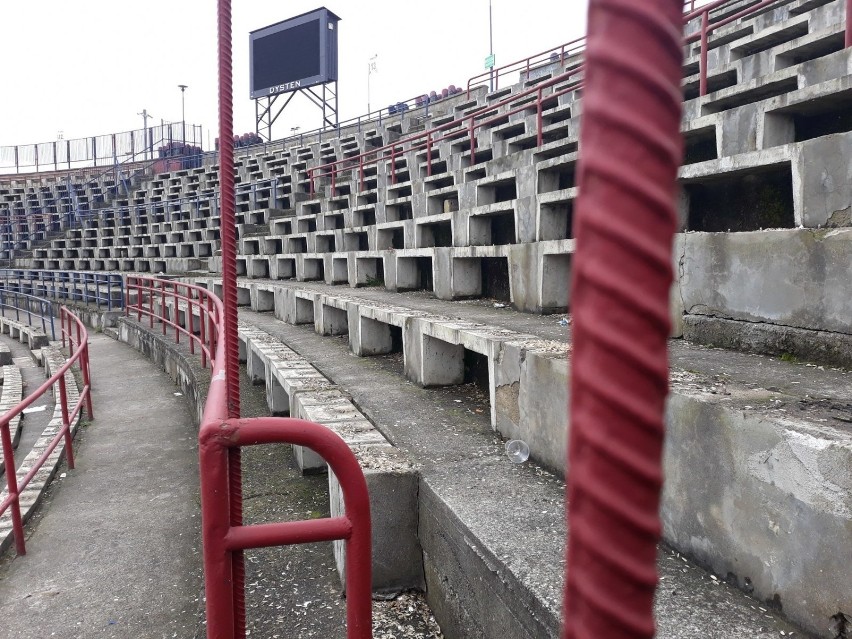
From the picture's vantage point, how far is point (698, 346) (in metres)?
3.48

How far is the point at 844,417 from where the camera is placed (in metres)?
1.94

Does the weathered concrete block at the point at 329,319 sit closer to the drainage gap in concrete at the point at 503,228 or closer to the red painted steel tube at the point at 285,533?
the drainage gap in concrete at the point at 503,228

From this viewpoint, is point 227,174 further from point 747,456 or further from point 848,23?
point 848,23

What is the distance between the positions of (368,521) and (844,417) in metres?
1.46

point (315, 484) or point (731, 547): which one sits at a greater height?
point (731, 547)

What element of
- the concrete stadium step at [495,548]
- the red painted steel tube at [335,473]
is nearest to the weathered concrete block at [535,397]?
the concrete stadium step at [495,548]

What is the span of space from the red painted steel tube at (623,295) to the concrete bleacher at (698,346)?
58.4 inches

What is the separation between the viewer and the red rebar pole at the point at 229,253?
149 cm

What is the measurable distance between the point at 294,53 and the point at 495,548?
998 inches

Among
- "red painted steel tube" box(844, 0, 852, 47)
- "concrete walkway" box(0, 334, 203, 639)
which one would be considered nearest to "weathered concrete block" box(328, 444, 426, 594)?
"concrete walkway" box(0, 334, 203, 639)

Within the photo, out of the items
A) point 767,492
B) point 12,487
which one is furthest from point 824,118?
point 12,487

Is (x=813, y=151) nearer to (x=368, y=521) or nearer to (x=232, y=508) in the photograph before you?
(x=368, y=521)

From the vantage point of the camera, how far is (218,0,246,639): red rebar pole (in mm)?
1489

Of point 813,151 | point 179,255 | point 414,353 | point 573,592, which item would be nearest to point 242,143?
point 179,255
